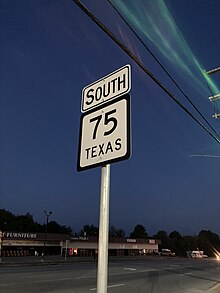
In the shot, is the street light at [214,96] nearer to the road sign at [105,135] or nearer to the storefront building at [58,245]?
the road sign at [105,135]

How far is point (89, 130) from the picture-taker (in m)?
3.12

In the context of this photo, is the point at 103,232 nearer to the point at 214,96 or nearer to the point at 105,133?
the point at 105,133

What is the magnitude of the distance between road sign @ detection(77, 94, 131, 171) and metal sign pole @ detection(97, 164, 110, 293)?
6.2 inches

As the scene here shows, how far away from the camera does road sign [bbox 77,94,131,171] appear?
274 centimetres

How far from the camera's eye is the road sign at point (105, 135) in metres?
2.74

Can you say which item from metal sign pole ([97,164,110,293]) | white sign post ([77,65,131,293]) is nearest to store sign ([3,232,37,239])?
white sign post ([77,65,131,293])

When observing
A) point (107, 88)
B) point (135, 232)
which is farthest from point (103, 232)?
point (135, 232)

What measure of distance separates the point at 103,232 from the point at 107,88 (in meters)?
1.42

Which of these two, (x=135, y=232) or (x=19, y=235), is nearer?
(x=19, y=235)

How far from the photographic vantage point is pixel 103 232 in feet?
8.93

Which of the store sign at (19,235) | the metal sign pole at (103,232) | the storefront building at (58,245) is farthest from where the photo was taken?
the storefront building at (58,245)

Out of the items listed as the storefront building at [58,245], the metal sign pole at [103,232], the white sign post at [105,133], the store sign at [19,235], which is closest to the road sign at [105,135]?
the white sign post at [105,133]

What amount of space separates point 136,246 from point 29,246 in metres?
34.9

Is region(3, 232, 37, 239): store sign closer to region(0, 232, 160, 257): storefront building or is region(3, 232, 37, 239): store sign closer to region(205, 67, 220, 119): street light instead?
region(0, 232, 160, 257): storefront building
